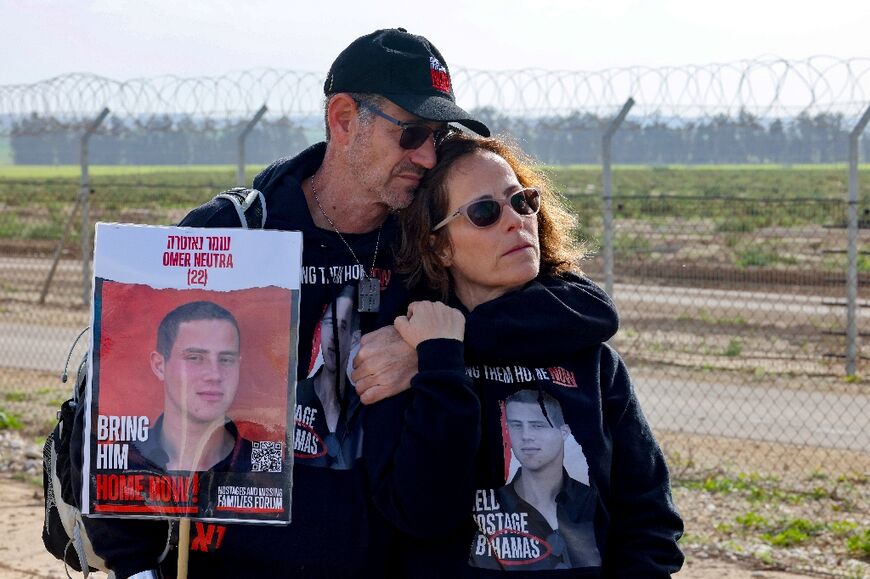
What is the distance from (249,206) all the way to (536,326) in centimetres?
76

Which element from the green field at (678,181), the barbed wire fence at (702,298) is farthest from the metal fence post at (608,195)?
the green field at (678,181)

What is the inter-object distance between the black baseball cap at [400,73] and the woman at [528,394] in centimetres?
11

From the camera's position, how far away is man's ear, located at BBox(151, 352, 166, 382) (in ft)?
8.16

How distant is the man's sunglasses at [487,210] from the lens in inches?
106

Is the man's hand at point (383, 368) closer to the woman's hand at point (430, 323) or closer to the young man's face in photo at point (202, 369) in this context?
the woman's hand at point (430, 323)

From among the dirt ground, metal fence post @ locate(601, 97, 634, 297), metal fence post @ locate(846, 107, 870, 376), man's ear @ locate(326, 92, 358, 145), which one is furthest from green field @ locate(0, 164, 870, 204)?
man's ear @ locate(326, 92, 358, 145)

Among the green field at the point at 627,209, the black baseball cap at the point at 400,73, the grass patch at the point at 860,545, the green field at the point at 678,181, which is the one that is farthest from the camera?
the green field at the point at 678,181

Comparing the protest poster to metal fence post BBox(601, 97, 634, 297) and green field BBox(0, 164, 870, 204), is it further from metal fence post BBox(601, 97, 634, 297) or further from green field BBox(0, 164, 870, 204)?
green field BBox(0, 164, 870, 204)

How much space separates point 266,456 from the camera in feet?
8.14

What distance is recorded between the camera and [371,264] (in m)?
2.83

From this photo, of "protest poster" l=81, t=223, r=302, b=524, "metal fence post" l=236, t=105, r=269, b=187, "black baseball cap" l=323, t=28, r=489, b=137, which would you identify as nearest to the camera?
"protest poster" l=81, t=223, r=302, b=524

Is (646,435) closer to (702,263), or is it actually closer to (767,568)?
(767,568)

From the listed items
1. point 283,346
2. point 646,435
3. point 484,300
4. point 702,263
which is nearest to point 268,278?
point 283,346

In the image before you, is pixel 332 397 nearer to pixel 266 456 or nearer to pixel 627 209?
pixel 266 456
